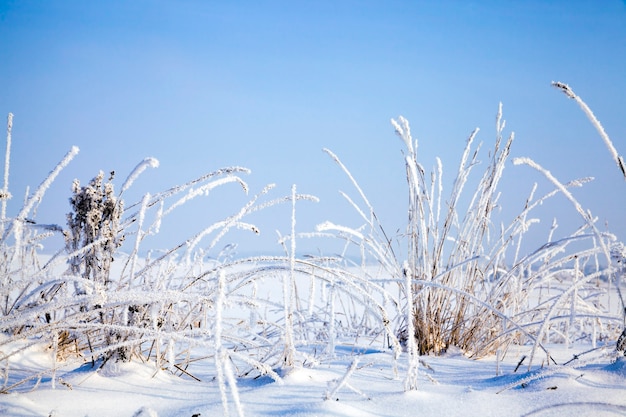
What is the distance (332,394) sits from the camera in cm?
102

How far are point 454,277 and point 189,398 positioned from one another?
1.34 metres

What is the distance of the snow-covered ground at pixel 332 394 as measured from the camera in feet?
3.35

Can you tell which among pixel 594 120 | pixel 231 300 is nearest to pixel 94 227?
pixel 231 300

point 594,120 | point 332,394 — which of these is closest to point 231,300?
point 332,394

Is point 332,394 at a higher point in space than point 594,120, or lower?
lower

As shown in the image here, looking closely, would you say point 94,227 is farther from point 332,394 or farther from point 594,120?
point 594,120

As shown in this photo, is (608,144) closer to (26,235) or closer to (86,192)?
(86,192)

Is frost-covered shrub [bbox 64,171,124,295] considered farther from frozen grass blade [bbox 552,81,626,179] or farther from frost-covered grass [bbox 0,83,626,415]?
frozen grass blade [bbox 552,81,626,179]

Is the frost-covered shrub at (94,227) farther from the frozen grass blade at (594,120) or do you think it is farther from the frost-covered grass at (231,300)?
the frozen grass blade at (594,120)

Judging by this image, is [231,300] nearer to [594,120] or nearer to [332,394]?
[332,394]

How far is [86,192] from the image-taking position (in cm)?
125

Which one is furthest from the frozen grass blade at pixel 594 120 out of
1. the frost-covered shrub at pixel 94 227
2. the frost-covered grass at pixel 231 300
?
the frost-covered shrub at pixel 94 227

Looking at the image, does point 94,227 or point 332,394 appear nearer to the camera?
point 332,394

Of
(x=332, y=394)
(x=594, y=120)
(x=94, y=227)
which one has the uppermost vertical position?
(x=594, y=120)
